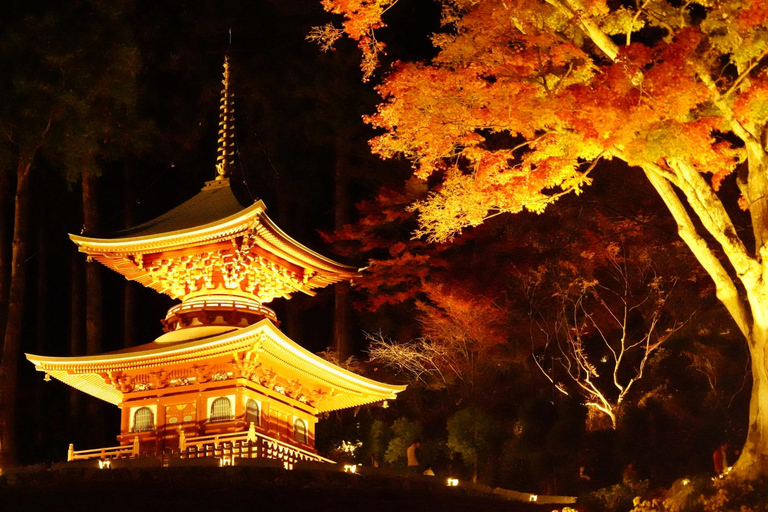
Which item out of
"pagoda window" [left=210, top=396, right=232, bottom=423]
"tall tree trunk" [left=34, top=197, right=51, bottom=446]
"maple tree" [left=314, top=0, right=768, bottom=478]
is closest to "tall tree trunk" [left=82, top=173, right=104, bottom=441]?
"tall tree trunk" [left=34, top=197, right=51, bottom=446]

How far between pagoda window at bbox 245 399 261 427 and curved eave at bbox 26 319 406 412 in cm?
88

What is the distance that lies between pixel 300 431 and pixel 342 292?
908 cm

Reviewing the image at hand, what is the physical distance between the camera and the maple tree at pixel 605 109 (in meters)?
12.0

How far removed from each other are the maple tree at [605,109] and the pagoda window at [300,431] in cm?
761

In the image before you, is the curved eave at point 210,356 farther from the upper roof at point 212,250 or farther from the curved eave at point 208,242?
the curved eave at point 208,242

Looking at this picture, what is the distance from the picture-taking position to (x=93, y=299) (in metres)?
27.9

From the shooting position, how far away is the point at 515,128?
44.1ft

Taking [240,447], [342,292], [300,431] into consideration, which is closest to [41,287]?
[342,292]

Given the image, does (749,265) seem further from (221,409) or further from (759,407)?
(221,409)

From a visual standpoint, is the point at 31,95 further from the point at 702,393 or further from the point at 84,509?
the point at 702,393

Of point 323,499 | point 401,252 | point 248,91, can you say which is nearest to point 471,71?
point 323,499

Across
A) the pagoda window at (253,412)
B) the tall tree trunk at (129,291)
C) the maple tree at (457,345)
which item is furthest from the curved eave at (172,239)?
the tall tree trunk at (129,291)

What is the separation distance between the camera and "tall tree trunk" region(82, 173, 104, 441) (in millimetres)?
27156

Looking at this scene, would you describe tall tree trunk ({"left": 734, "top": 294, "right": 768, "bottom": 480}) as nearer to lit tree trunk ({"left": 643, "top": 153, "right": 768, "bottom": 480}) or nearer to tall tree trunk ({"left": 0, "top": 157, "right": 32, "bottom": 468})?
lit tree trunk ({"left": 643, "top": 153, "right": 768, "bottom": 480})
